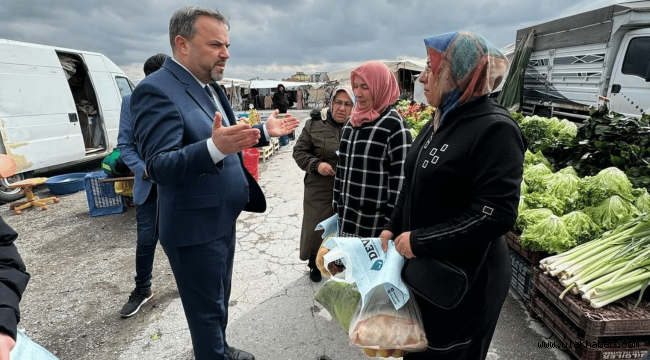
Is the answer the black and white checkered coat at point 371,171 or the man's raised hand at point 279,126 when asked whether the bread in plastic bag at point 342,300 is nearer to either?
the black and white checkered coat at point 371,171

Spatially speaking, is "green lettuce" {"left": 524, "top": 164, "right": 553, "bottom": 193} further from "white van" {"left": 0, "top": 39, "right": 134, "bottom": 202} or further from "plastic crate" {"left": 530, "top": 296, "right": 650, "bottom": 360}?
"white van" {"left": 0, "top": 39, "right": 134, "bottom": 202}

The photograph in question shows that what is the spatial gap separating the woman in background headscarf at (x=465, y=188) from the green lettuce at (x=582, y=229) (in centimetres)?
152

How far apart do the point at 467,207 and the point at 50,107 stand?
7.70 m

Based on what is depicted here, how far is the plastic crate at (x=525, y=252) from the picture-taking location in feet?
8.66

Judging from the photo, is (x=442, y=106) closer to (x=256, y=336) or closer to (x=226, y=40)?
(x=226, y=40)

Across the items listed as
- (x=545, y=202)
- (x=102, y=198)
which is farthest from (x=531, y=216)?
(x=102, y=198)

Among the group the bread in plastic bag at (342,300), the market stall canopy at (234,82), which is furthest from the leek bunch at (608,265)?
the market stall canopy at (234,82)

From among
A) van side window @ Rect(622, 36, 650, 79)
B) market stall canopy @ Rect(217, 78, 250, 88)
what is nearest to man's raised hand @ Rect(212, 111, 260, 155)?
van side window @ Rect(622, 36, 650, 79)

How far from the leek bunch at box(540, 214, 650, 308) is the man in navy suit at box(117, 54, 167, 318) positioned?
Answer: 10.0ft

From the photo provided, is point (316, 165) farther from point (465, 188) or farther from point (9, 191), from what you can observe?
point (9, 191)

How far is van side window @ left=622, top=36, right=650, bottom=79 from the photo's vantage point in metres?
6.45

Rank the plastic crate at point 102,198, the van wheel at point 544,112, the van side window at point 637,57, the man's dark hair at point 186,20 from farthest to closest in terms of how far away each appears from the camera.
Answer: the van wheel at point 544,112 < the van side window at point 637,57 < the plastic crate at point 102,198 < the man's dark hair at point 186,20

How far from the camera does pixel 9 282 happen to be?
1.10m

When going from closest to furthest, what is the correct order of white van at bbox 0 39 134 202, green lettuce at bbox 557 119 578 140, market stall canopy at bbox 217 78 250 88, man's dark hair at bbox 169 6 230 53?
man's dark hair at bbox 169 6 230 53 < green lettuce at bbox 557 119 578 140 < white van at bbox 0 39 134 202 < market stall canopy at bbox 217 78 250 88
